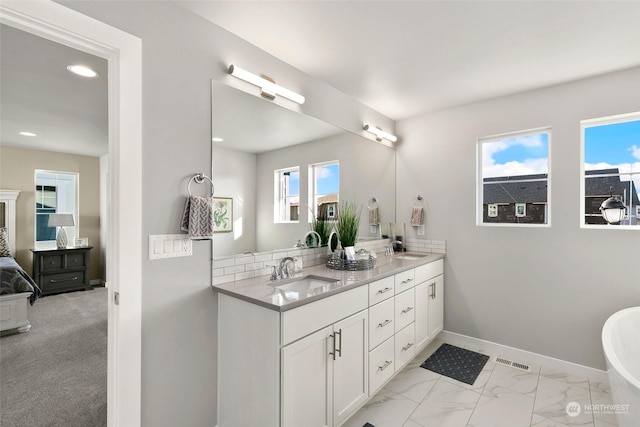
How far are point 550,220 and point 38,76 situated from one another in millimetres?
4544

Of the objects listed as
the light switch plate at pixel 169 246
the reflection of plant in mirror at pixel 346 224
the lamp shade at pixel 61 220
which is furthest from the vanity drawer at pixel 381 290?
the lamp shade at pixel 61 220

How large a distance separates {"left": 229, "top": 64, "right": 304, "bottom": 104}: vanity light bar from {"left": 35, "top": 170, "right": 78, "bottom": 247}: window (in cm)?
550

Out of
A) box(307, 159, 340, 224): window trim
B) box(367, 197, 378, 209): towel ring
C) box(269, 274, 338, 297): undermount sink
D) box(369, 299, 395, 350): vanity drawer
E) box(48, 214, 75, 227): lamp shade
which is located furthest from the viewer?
box(48, 214, 75, 227): lamp shade

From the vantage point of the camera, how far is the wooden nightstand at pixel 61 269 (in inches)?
191

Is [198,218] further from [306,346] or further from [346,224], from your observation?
[346,224]

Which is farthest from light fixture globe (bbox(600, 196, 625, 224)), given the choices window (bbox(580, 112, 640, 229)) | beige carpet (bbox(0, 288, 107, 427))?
beige carpet (bbox(0, 288, 107, 427))

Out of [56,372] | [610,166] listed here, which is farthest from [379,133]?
[56,372]

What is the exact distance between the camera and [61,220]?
16.9 feet

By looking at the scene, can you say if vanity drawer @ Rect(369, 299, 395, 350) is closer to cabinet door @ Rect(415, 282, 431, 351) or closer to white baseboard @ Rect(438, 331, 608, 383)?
cabinet door @ Rect(415, 282, 431, 351)

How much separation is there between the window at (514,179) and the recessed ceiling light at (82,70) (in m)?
3.59

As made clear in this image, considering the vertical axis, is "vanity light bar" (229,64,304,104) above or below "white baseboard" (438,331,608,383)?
above

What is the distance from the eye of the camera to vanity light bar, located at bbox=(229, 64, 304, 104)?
6.04 feet

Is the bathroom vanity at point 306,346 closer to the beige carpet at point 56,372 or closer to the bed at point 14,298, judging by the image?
the beige carpet at point 56,372

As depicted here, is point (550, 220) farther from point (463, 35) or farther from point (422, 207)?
point (463, 35)
